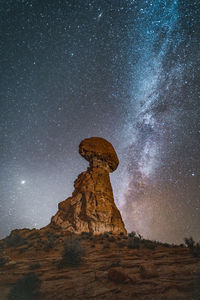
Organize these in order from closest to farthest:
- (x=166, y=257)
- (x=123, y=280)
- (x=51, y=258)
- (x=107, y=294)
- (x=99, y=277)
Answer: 1. (x=107, y=294)
2. (x=123, y=280)
3. (x=99, y=277)
4. (x=166, y=257)
5. (x=51, y=258)

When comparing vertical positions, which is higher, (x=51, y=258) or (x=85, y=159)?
(x=85, y=159)

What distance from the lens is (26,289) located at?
19.3 ft

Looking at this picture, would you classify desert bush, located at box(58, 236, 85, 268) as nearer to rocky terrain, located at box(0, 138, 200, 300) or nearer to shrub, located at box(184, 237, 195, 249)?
rocky terrain, located at box(0, 138, 200, 300)

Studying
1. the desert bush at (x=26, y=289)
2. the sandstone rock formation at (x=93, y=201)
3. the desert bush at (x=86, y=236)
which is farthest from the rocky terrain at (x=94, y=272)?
the sandstone rock formation at (x=93, y=201)

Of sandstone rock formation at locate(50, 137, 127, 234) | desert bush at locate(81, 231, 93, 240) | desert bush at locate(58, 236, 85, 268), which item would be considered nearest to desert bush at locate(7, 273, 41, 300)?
desert bush at locate(58, 236, 85, 268)

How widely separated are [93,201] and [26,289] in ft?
Result: 48.2

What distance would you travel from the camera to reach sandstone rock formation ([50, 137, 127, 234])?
18953 millimetres

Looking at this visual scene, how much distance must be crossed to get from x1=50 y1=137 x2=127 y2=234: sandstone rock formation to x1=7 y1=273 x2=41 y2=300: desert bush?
1240cm

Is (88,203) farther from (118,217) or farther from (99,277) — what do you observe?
(99,277)

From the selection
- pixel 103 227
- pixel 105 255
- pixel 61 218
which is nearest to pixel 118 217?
pixel 103 227

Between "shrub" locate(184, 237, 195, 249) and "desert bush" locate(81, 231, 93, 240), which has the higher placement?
"desert bush" locate(81, 231, 93, 240)

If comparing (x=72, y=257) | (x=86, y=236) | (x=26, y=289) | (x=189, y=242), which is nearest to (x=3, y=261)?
(x=72, y=257)

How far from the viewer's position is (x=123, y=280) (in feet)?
20.3

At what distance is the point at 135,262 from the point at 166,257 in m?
2.10
